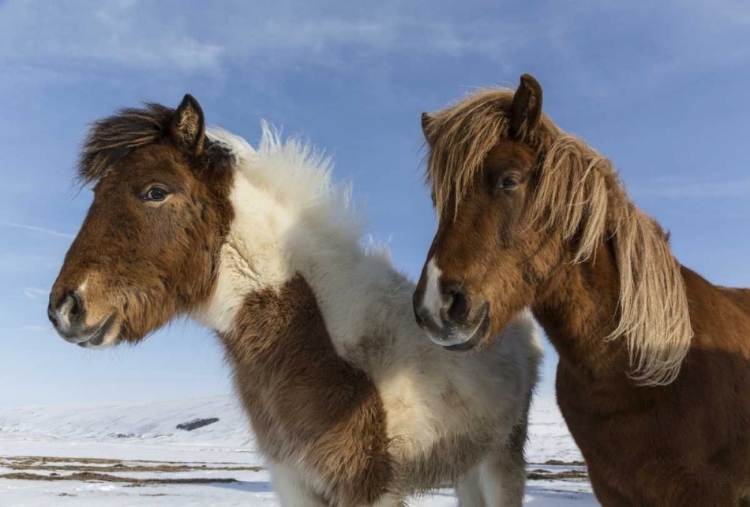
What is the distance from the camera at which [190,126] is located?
3674mm

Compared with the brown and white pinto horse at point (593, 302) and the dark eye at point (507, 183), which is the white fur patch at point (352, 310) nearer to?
the brown and white pinto horse at point (593, 302)

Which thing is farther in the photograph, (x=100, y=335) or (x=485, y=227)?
(x=100, y=335)

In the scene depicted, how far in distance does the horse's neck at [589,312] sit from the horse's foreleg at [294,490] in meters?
1.62

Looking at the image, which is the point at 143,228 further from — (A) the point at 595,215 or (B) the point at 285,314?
(A) the point at 595,215

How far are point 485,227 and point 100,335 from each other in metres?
2.13

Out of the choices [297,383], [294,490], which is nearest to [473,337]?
[297,383]

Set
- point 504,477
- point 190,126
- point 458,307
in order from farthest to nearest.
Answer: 1. point 504,477
2. point 190,126
3. point 458,307

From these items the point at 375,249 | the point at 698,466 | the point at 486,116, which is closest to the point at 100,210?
the point at 375,249

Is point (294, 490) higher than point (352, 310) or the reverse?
the reverse

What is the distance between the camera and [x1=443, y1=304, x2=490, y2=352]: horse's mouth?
2762mm

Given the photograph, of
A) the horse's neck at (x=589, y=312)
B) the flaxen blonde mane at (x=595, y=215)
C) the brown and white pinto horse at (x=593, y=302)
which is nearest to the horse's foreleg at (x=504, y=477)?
the brown and white pinto horse at (x=593, y=302)

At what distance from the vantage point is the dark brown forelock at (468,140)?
2971mm

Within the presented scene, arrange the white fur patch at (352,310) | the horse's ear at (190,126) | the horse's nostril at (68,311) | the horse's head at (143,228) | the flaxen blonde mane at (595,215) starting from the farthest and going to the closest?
1. the horse's ear at (190,126)
2. the white fur patch at (352,310)
3. the horse's head at (143,228)
4. the horse's nostril at (68,311)
5. the flaxen blonde mane at (595,215)

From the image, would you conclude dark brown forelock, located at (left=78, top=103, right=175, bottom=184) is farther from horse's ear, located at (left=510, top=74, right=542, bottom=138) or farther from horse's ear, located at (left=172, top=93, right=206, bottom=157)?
horse's ear, located at (left=510, top=74, right=542, bottom=138)
